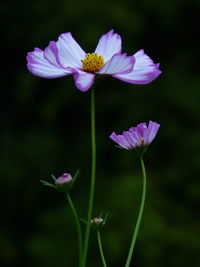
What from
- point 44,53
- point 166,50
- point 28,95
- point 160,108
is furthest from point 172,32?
point 44,53

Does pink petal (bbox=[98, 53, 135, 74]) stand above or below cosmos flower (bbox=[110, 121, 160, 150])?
above

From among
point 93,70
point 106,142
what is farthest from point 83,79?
point 106,142

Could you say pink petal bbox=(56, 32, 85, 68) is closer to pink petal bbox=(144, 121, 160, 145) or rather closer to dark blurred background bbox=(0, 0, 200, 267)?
pink petal bbox=(144, 121, 160, 145)

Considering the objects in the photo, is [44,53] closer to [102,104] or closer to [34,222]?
[34,222]

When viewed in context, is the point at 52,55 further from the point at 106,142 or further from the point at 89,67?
the point at 106,142

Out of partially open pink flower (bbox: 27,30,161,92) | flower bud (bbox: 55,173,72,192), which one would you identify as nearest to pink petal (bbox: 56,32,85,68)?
partially open pink flower (bbox: 27,30,161,92)

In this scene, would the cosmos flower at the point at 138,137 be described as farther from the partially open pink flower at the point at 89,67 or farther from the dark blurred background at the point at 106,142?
the dark blurred background at the point at 106,142
